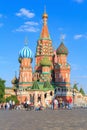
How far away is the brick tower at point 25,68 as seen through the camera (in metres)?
99.6

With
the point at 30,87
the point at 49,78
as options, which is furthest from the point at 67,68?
the point at 30,87

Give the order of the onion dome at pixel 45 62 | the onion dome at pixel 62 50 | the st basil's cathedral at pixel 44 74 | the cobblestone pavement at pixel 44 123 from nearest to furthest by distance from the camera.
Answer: the cobblestone pavement at pixel 44 123 < the st basil's cathedral at pixel 44 74 < the onion dome at pixel 45 62 < the onion dome at pixel 62 50

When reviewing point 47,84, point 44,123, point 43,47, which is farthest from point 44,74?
point 44,123

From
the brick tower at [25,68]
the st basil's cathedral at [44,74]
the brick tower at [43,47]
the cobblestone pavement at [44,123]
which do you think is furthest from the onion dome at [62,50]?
the cobblestone pavement at [44,123]

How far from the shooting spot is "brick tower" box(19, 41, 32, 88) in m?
99.6

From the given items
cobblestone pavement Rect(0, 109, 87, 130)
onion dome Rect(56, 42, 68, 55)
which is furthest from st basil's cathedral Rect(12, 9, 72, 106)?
cobblestone pavement Rect(0, 109, 87, 130)

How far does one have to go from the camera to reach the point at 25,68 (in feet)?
329

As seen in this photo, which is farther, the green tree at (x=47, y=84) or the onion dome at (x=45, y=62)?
the onion dome at (x=45, y=62)

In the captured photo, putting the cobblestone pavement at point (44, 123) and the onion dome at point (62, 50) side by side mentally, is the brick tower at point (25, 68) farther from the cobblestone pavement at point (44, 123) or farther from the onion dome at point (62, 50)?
the cobblestone pavement at point (44, 123)

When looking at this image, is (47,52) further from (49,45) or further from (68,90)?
(68,90)

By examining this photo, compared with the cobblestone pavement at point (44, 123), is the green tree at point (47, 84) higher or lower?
higher

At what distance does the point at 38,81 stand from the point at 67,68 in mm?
8555

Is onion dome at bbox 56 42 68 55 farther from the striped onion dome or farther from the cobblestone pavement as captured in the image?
the cobblestone pavement

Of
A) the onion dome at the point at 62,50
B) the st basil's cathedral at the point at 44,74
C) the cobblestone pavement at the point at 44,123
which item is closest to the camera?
the cobblestone pavement at the point at 44,123
